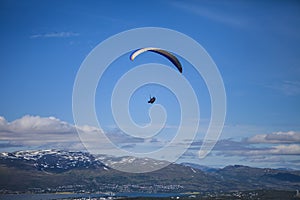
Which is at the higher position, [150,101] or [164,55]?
[164,55]

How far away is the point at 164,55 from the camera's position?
5612 cm

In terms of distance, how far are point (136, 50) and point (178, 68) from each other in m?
6.18

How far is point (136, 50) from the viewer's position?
55000 mm

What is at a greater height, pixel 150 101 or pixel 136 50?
pixel 136 50

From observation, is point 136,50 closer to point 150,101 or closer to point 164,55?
point 164,55

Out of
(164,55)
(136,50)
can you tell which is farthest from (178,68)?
(136,50)

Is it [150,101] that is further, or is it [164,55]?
[164,55]

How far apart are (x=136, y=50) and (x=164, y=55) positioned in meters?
4.01

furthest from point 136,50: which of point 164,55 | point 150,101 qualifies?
point 150,101

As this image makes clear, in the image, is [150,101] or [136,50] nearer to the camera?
[150,101]

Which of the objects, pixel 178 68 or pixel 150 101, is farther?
pixel 178 68

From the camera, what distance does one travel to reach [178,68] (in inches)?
2181

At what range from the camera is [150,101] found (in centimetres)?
5012

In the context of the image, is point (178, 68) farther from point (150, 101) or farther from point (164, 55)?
point (150, 101)
